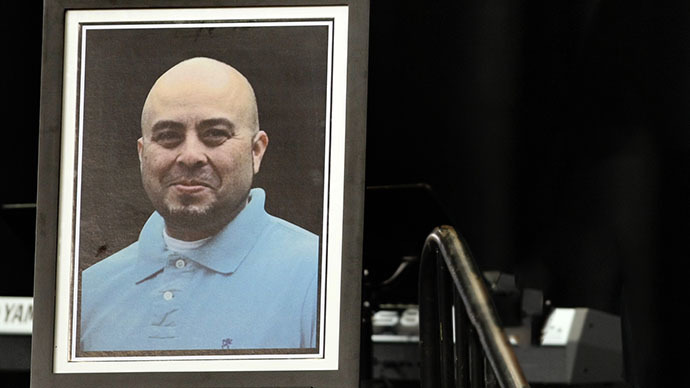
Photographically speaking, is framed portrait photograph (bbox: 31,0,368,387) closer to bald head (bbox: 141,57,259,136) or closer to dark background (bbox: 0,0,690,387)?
bald head (bbox: 141,57,259,136)

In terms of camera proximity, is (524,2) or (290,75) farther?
(524,2)

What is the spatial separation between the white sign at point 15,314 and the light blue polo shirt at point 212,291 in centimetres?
211

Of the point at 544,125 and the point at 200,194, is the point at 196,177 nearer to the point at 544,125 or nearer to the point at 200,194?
the point at 200,194

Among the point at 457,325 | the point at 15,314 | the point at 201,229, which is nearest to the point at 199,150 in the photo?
the point at 201,229

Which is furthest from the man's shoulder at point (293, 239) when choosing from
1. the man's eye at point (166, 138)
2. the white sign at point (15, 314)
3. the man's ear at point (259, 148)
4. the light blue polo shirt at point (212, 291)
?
the white sign at point (15, 314)

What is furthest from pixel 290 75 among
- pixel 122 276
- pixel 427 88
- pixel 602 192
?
pixel 602 192

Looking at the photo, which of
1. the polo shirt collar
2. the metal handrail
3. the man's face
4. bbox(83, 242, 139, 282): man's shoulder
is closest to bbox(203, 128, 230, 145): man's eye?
the man's face

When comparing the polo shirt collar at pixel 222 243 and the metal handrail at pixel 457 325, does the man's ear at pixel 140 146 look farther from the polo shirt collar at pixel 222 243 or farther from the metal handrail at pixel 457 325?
the metal handrail at pixel 457 325

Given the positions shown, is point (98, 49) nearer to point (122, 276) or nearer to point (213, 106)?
point (213, 106)

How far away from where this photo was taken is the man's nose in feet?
5.90

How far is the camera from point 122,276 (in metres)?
1.77

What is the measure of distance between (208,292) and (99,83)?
1.40 feet

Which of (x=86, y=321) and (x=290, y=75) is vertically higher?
(x=290, y=75)

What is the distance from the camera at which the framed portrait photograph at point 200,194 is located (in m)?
1.73
